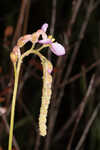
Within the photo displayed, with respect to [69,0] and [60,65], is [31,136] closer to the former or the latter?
[60,65]

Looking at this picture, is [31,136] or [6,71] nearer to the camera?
[31,136]

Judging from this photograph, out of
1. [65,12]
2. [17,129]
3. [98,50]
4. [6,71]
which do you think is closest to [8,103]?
[17,129]

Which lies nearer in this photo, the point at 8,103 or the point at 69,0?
the point at 8,103

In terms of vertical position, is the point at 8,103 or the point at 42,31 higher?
the point at 42,31

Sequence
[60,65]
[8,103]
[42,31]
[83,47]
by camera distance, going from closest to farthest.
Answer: [42,31], [60,65], [8,103], [83,47]

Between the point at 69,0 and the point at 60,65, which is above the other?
the point at 69,0

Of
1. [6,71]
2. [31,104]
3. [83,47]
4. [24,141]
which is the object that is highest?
[83,47]

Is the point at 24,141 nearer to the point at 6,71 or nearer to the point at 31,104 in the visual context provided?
the point at 31,104

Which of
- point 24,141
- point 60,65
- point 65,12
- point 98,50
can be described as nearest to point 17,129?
point 24,141

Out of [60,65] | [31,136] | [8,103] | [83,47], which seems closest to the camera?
[60,65]
